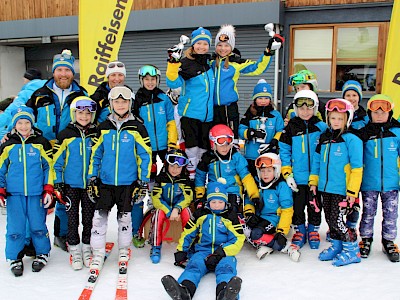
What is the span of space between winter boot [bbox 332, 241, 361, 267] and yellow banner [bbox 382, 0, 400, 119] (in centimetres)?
264

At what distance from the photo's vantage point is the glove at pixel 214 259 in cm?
431

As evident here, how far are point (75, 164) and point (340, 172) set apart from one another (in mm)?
2891

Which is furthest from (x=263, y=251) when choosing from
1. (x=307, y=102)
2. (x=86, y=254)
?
(x=86, y=254)

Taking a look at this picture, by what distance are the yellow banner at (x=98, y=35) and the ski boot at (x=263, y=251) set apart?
3.58m

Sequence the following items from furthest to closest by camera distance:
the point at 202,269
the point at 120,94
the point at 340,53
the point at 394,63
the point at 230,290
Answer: the point at 340,53 → the point at 394,63 → the point at 120,94 → the point at 202,269 → the point at 230,290

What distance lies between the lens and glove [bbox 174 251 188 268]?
456cm

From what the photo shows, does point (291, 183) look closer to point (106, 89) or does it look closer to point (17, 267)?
point (106, 89)

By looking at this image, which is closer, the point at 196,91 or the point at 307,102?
the point at 307,102

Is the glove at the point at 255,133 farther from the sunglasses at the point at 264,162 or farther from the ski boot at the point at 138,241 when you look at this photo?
the ski boot at the point at 138,241

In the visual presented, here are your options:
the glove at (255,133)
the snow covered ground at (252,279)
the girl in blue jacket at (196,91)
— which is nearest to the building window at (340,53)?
the glove at (255,133)

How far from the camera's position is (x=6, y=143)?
4371mm

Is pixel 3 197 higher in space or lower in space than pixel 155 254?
higher

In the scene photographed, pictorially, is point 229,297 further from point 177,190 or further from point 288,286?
point 177,190

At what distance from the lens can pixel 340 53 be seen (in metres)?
12.0
